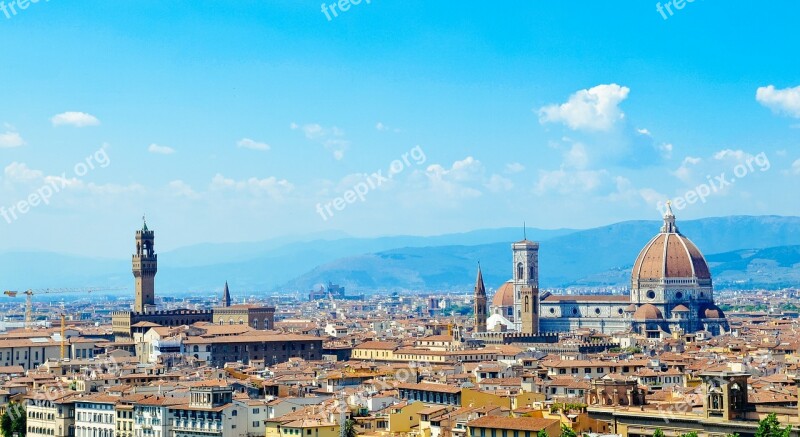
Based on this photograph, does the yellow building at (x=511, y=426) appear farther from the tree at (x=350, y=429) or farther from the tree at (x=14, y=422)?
the tree at (x=14, y=422)

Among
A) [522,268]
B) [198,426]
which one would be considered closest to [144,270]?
[522,268]

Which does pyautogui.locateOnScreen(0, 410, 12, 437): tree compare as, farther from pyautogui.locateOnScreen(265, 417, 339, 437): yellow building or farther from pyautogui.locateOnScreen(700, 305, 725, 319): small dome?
pyautogui.locateOnScreen(700, 305, 725, 319): small dome

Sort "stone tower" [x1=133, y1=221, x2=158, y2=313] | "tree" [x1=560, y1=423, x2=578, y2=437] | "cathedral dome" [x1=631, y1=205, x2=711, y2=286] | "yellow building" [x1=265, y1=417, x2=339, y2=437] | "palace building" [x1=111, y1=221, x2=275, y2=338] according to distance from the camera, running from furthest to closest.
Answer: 1. "cathedral dome" [x1=631, y1=205, x2=711, y2=286]
2. "stone tower" [x1=133, y1=221, x2=158, y2=313]
3. "palace building" [x1=111, y1=221, x2=275, y2=338]
4. "yellow building" [x1=265, y1=417, x2=339, y2=437]
5. "tree" [x1=560, y1=423, x2=578, y2=437]

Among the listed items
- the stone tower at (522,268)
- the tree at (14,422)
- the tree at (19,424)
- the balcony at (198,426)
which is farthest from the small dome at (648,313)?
the balcony at (198,426)

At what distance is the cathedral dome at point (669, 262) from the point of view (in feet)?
522

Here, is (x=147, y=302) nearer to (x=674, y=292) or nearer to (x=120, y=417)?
(x=674, y=292)

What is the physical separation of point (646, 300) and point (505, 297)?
1545 cm

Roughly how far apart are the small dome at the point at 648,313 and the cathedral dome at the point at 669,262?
6.33 meters

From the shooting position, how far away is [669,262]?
160 metres

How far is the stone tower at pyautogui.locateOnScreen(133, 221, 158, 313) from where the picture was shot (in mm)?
131125

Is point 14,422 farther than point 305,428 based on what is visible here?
Yes

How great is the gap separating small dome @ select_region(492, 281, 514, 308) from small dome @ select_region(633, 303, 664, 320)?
661 inches

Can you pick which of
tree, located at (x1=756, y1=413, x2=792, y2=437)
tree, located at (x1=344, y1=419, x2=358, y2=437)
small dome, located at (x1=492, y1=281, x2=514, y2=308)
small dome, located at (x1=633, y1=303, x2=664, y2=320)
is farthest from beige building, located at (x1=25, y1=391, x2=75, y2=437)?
small dome, located at (x1=492, y1=281, x2=514, y2=308)

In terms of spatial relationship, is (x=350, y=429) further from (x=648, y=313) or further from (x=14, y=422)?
(x=648, y=313)
